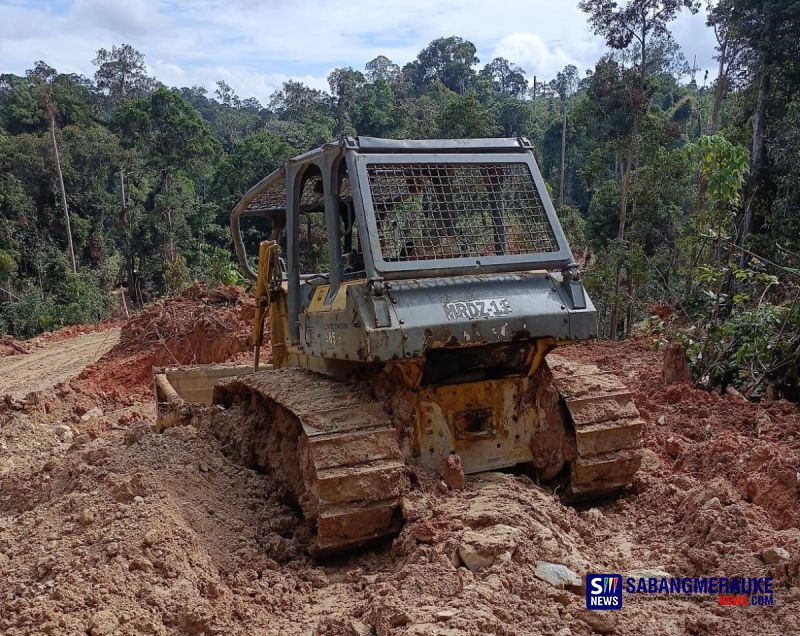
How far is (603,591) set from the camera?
3.51 metres

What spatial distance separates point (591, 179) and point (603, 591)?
1814 cm

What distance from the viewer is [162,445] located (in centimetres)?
564

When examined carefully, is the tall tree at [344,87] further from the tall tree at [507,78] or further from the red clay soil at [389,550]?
the red clay soil at [389,550]

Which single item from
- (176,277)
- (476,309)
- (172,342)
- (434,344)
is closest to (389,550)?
(434,344)

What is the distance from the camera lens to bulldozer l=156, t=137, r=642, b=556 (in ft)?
13.3

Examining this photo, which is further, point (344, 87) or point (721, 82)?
point (344, 87)

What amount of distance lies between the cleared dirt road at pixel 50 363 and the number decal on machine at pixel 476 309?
9.36 m

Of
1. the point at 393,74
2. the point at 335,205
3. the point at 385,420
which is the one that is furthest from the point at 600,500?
the point at 393,74

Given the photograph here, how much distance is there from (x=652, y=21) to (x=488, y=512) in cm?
1764

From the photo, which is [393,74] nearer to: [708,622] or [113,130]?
[113,130]

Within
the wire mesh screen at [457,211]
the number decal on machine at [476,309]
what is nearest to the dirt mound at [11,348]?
the wire mesh screen at [457,211]

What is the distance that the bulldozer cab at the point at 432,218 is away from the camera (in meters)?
4.20

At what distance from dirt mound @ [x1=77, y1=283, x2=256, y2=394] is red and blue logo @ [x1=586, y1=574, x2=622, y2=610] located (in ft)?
29.4

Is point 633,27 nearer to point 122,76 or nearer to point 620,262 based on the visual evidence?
point 620,262
